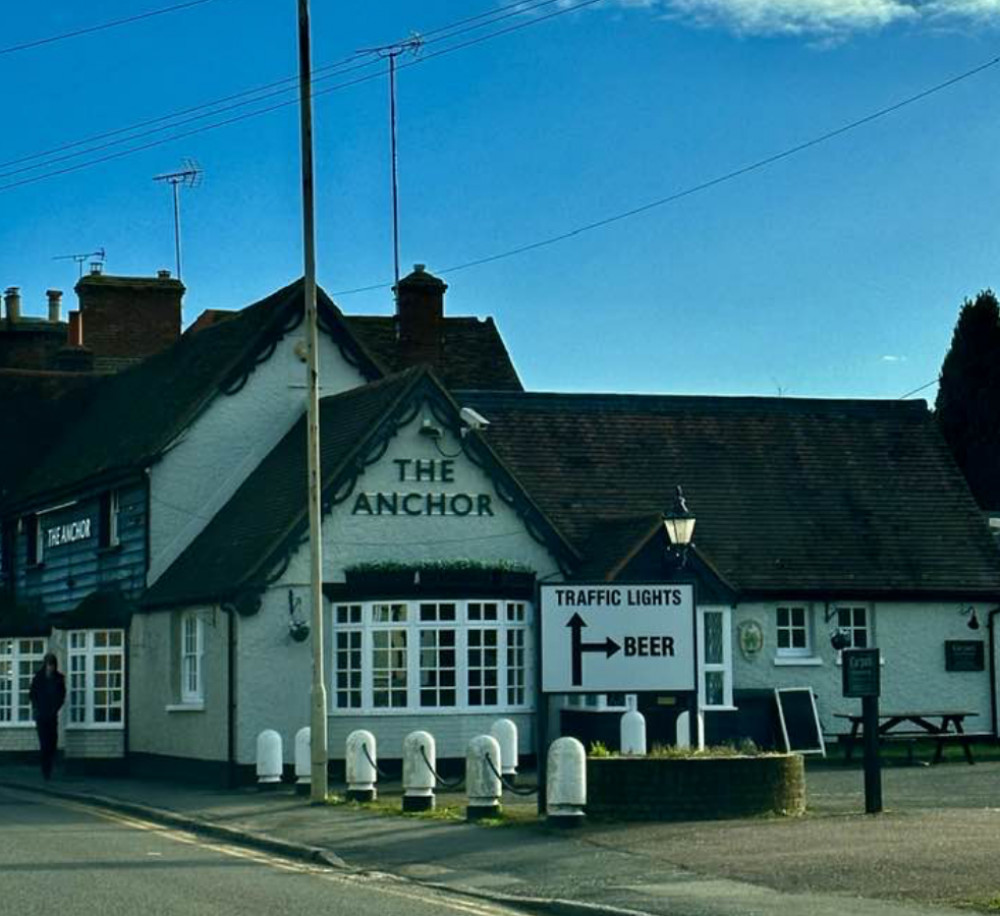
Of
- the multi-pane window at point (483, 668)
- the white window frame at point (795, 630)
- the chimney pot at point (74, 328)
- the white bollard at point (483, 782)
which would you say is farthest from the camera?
the chimney pot at point (74, 328)

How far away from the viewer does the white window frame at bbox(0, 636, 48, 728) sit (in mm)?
40750

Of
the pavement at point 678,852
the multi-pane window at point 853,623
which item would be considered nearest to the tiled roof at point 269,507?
the pavement at point 678,852

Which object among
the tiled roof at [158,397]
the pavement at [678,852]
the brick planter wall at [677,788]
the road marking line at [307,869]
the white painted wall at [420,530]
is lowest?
the road marking line at [307,869]

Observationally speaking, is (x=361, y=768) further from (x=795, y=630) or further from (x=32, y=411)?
(x=32, y=411)

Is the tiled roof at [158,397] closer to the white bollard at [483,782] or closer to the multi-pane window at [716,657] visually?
the multi-pane window at [716,657]

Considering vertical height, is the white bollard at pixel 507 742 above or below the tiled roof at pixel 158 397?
below

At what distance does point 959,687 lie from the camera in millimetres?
38625

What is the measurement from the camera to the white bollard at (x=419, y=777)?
24.2 meters

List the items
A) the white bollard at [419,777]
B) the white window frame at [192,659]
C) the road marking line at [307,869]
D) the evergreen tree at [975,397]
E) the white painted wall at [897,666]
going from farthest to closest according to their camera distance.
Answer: the evergreen tree at [975,397] → the white painted wall at [897,666] → the white window frame at [192,659] → the white bollard at [419,777] → the road marking line at [307,869]

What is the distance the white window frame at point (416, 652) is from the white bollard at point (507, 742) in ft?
11.9

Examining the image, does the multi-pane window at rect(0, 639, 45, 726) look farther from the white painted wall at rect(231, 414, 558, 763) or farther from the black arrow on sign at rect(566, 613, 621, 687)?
the black arrow on sign at rect(566, 613, 621, 687)

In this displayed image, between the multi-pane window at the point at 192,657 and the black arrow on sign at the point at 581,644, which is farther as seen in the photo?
the multi-pane window at the point at 192,657

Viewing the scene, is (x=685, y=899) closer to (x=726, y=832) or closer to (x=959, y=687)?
(x=726, y=832)

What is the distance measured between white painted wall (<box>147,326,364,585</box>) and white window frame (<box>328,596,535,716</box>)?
475 cm
